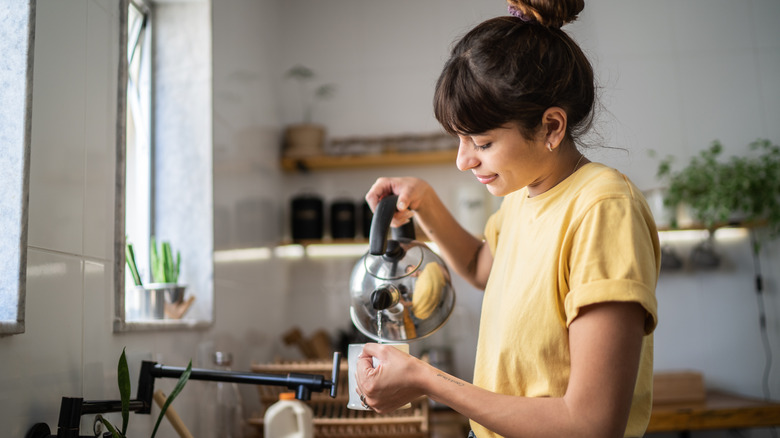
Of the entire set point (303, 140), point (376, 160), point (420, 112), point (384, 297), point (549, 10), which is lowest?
point (384, 297)

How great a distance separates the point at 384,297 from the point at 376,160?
6.87ft

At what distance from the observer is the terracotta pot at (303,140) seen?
3008 mm

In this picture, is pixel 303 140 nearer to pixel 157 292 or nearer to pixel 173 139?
pixel 173 139

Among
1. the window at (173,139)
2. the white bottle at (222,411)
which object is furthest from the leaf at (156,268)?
the white bottle at (222,411)

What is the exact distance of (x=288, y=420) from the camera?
151cm

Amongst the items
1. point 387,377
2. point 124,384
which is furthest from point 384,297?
point 124,384

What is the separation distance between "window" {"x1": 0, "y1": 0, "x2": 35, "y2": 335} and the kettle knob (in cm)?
49

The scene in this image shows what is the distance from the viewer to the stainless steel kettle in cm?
96

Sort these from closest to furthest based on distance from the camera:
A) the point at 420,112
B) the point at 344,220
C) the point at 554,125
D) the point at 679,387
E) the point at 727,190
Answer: the point at 554,125, the point at 679,387, the point at 727,190, the point at 344,220, the point at 420,112

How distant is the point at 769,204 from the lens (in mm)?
2793

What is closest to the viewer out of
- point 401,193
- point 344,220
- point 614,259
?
point 614,259

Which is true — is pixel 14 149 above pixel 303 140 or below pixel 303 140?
below

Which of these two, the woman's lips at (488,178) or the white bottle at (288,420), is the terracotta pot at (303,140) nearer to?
the white bottle at (288,420)

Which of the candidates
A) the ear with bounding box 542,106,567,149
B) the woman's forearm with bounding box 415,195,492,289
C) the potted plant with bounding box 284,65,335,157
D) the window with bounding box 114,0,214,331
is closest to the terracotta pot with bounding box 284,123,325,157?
the potted plant with bounding box 284,65,335,157
